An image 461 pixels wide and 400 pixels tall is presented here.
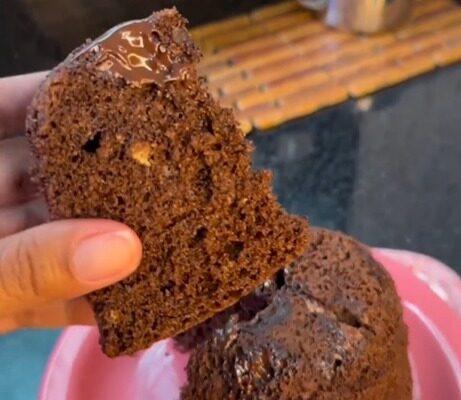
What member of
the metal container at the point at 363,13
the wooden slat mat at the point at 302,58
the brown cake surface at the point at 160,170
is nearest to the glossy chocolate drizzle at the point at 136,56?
the brown cake surface at the point at 160,170

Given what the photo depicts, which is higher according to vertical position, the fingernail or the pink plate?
the fingernail

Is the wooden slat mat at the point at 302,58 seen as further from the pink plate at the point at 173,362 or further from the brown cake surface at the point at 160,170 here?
the brown cake surface at the point at 160,170

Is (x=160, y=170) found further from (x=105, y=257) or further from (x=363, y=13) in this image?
(x=363, y=13)

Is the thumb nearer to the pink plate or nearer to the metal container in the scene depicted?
the pink plate

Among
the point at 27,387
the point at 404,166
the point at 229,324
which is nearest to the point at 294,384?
the point at 229,324

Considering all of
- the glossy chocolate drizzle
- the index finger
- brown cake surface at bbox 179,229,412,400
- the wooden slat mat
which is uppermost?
the glossy chocolate drizzle

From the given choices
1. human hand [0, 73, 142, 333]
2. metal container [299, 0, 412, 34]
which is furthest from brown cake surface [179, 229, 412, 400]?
metal container [299, 0, 412, 34]

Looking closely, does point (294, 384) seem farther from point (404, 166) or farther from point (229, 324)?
point (404, 166)

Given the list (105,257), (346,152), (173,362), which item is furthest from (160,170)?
(346,152)
